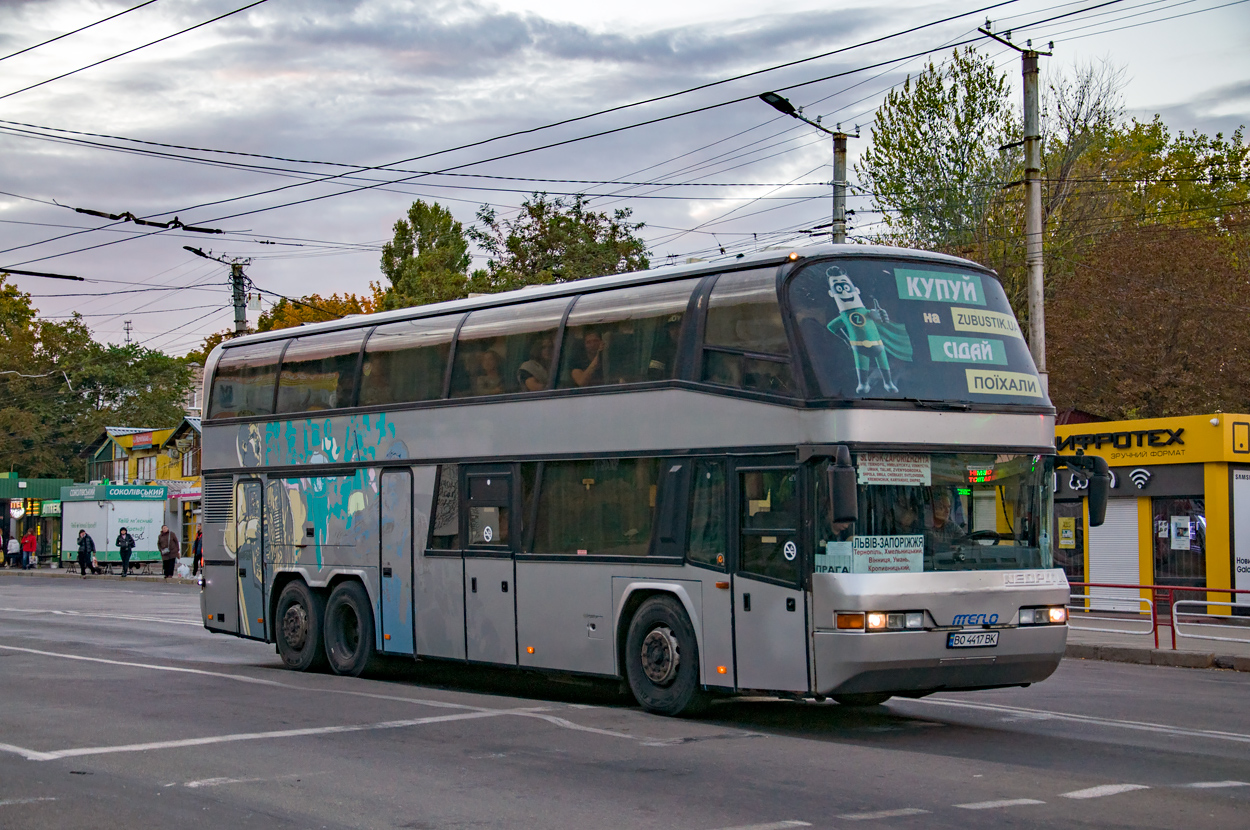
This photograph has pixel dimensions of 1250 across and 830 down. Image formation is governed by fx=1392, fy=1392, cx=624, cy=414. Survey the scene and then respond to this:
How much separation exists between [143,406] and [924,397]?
86.4 m

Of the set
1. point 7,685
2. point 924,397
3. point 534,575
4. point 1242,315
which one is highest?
point 1242,315

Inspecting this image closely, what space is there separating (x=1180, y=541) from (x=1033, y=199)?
288 inches

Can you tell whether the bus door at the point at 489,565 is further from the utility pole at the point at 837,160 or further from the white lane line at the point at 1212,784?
the utility pole at the point at 837,160

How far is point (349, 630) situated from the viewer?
16.1 m

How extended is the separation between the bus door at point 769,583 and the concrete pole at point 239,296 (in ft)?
88.7

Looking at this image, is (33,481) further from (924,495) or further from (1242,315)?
(924,495)

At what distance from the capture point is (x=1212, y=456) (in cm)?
2484

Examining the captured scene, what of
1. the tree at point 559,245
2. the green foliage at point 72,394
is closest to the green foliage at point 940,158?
the tree at point 559,245

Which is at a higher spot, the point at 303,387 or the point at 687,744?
the point at 303,387

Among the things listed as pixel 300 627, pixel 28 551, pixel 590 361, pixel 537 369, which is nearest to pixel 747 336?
pixel 590 361

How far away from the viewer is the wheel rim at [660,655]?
38.9 feet

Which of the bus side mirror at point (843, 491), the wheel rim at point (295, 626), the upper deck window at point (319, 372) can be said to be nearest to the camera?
the bus side mirror at point (843, 491)

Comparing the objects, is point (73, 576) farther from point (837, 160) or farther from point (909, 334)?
point (909, 334)

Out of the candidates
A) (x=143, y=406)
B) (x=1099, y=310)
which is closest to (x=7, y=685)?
(x=1099, y=310)
